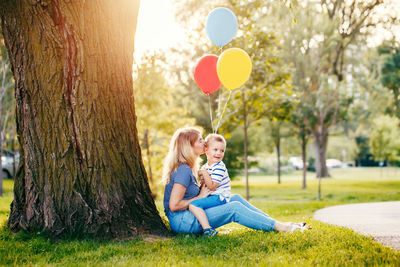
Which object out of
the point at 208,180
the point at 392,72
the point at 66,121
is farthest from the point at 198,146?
the point at 392,72

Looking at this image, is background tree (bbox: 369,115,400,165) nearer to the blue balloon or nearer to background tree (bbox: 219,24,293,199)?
background tree (bbox: 219,24,293,199)

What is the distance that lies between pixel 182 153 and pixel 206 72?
1897 millimetres

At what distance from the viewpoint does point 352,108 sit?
2314cm

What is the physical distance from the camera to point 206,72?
5758 millimetres

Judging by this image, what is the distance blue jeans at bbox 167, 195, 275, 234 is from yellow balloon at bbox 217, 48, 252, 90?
6.29ft

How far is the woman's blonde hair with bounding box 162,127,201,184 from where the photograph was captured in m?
4.26

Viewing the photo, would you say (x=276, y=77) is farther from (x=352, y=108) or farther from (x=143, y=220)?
(x=352, y=108)

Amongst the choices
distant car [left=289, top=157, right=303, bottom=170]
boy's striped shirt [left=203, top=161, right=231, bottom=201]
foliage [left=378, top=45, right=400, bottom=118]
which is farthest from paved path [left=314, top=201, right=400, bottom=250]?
distant car [left=289, top=157, right=303, bottom=170]

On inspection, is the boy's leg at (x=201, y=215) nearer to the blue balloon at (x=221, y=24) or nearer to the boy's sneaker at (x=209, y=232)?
the boy's sneaker at (x=209, y=232)

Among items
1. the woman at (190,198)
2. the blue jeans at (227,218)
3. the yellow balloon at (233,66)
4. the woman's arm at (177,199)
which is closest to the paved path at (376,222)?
the woman at (190,198)

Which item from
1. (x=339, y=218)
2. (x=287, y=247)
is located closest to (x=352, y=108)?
(x=339, y=218)

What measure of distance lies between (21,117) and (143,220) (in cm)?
171

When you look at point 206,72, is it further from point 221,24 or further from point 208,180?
point 208,180

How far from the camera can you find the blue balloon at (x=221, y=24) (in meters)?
5.86
